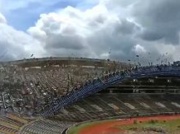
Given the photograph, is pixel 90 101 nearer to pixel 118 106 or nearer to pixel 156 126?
pixel 118 106

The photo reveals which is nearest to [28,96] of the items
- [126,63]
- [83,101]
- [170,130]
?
[83,101]

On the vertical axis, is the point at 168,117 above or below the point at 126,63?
below

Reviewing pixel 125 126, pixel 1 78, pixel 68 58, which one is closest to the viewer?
pixel 125 126

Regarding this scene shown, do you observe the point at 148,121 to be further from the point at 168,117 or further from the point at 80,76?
the point at 80,76

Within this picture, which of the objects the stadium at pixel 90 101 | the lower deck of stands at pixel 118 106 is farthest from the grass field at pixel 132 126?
the lower deck of stands at pixel 118 106

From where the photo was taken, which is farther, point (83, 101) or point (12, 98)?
point (83, 101)

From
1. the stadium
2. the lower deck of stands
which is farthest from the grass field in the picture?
the lower deck of stands

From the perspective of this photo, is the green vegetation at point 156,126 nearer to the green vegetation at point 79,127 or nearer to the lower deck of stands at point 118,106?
the green vegetation at point 79,127

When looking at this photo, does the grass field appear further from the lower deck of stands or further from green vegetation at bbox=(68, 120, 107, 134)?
the lower deck of stands
